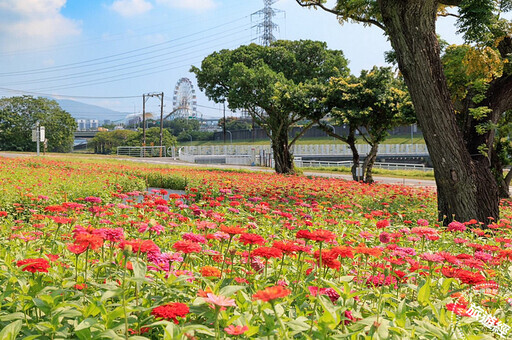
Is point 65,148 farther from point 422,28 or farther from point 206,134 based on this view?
point 422,28

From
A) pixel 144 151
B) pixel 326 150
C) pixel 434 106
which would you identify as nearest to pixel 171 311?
pixel 434 106

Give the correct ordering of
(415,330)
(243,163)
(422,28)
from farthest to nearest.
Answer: (243,163) → (422,28) → (415,330)

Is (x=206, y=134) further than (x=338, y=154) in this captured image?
Yes

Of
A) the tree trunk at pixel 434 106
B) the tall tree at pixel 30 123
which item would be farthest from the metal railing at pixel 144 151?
the tree trunk at pixel 434 106

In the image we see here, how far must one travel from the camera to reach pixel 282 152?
21531mm

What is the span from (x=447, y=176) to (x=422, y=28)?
2417 mm

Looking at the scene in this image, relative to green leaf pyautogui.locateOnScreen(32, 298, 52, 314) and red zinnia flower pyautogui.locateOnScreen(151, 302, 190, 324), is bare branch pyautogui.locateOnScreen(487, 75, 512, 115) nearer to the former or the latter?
red zinnia flower pyautogui.locateOnScreen(151, 302, 190, 324)

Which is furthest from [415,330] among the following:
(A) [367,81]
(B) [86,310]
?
(A) [367,81]

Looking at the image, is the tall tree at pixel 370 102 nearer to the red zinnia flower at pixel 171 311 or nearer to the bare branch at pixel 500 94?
the bare branch at pixel 500 94

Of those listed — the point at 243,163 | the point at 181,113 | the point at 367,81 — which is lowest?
the point at 243,163

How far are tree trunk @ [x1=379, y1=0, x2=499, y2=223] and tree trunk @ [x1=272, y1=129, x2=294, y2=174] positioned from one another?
14.7 metres

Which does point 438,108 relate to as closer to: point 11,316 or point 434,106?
point 434,106

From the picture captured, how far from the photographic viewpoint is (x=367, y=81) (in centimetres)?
1709

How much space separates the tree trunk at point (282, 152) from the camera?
2144cm
